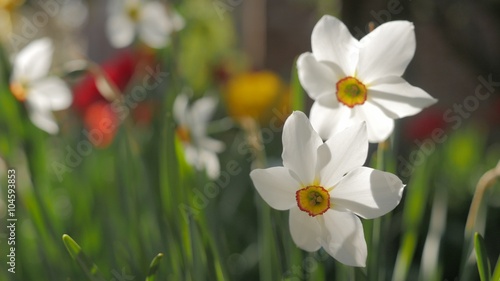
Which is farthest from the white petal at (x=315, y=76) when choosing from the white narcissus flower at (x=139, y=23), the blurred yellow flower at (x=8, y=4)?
the blurred yellow flower at (x=8, y=4)

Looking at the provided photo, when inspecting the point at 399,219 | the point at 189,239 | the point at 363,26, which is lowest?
the point at 399,219

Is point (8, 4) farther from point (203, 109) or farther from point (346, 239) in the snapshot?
point (346, 239)

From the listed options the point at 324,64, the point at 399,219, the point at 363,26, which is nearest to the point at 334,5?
the point at 363,26

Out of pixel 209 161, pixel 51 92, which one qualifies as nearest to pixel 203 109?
pixel 209 161

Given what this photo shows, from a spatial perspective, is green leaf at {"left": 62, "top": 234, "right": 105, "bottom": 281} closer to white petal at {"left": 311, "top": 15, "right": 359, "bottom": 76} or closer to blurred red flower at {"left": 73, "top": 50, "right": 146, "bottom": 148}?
white petal at {"left": 311, "top": 15, "right": 359, "bottom": 76}

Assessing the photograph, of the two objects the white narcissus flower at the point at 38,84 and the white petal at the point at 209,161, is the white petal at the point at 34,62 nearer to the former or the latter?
the white narcissus flower at the point at 38,84

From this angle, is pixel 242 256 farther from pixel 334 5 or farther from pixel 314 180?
pixel 334 5

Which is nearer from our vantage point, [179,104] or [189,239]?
[189,239]
